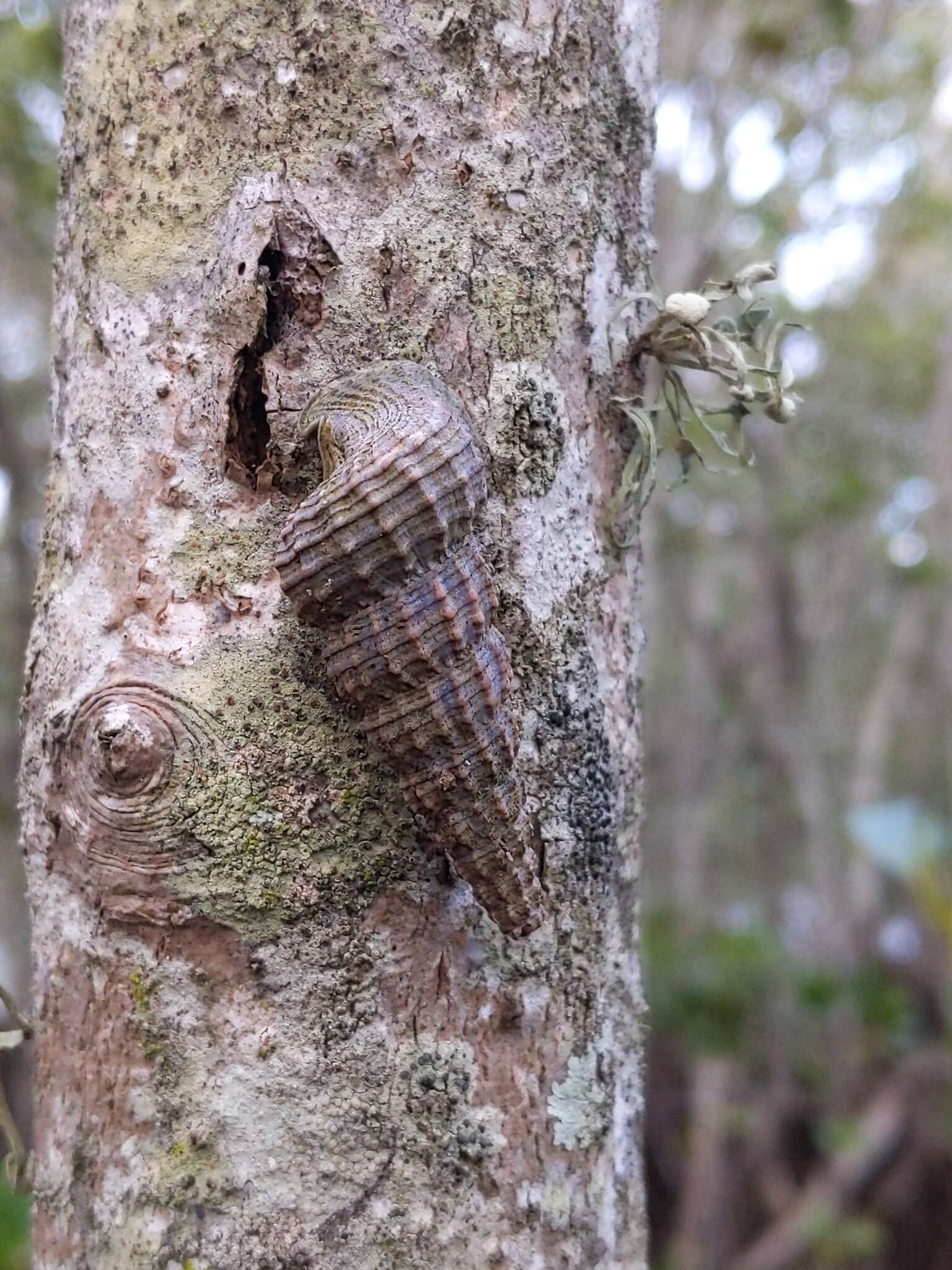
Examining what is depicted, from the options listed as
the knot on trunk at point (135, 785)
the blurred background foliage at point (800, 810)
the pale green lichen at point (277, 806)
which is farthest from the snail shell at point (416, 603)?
the blurred background foliage at point (800, 810)

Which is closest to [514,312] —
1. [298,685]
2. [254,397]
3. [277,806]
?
[254,397]

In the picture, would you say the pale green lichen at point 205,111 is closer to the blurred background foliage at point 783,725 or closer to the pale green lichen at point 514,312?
the pale green lichen at point 514,312

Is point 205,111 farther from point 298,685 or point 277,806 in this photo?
point 277,806

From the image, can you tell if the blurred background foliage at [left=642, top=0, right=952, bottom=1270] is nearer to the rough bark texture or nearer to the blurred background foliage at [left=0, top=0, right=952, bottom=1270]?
the blurred background foliage at [left=0, top=0, right=952, bottom=1270]

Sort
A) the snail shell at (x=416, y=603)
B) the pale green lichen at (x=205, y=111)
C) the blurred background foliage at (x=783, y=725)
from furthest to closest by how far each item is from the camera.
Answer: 1. the blurred background foliage at (x=783, y=725)
2. the pale green lichen at (x=205, y=111)
3. the snail shell at (x=416, y=603)

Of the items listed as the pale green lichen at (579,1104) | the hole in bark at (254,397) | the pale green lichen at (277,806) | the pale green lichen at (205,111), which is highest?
the pale green lichen at (205,111)

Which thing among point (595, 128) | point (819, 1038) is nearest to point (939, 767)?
point (819, 1038)
